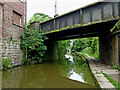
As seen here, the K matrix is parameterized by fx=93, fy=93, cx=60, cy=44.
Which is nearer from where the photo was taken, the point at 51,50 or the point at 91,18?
the point at 91,18

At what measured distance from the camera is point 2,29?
704cm

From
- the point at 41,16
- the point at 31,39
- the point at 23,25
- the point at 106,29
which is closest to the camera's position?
the point at 106,29

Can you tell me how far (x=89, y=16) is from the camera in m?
6.82

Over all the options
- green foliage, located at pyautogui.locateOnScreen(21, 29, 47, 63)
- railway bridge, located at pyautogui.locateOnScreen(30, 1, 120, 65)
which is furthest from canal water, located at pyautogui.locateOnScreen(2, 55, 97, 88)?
green foliage, located at pyautogui.locateOnScreen(21, 29, 47, 63)

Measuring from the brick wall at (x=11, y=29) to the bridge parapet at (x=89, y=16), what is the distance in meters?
3.33

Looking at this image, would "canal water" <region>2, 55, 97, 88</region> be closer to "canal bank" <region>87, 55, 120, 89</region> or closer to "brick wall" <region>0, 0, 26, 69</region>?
"canal bank" <region>87, 55, 120, 89</region>

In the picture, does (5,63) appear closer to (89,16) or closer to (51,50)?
(89,16)

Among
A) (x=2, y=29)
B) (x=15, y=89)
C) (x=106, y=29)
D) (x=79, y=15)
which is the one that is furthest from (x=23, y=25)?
(x=106, y=29)

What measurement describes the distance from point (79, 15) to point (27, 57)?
249 inches

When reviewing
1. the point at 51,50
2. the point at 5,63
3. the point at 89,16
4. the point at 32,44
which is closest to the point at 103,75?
the point at 89,16

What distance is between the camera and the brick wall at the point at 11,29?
707cm

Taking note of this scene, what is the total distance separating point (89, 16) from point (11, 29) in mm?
6416

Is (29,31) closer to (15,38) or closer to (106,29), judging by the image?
(15,38)

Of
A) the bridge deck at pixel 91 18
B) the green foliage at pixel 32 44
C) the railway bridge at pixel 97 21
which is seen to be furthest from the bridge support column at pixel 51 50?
the bridge deck at pixel 91 18
